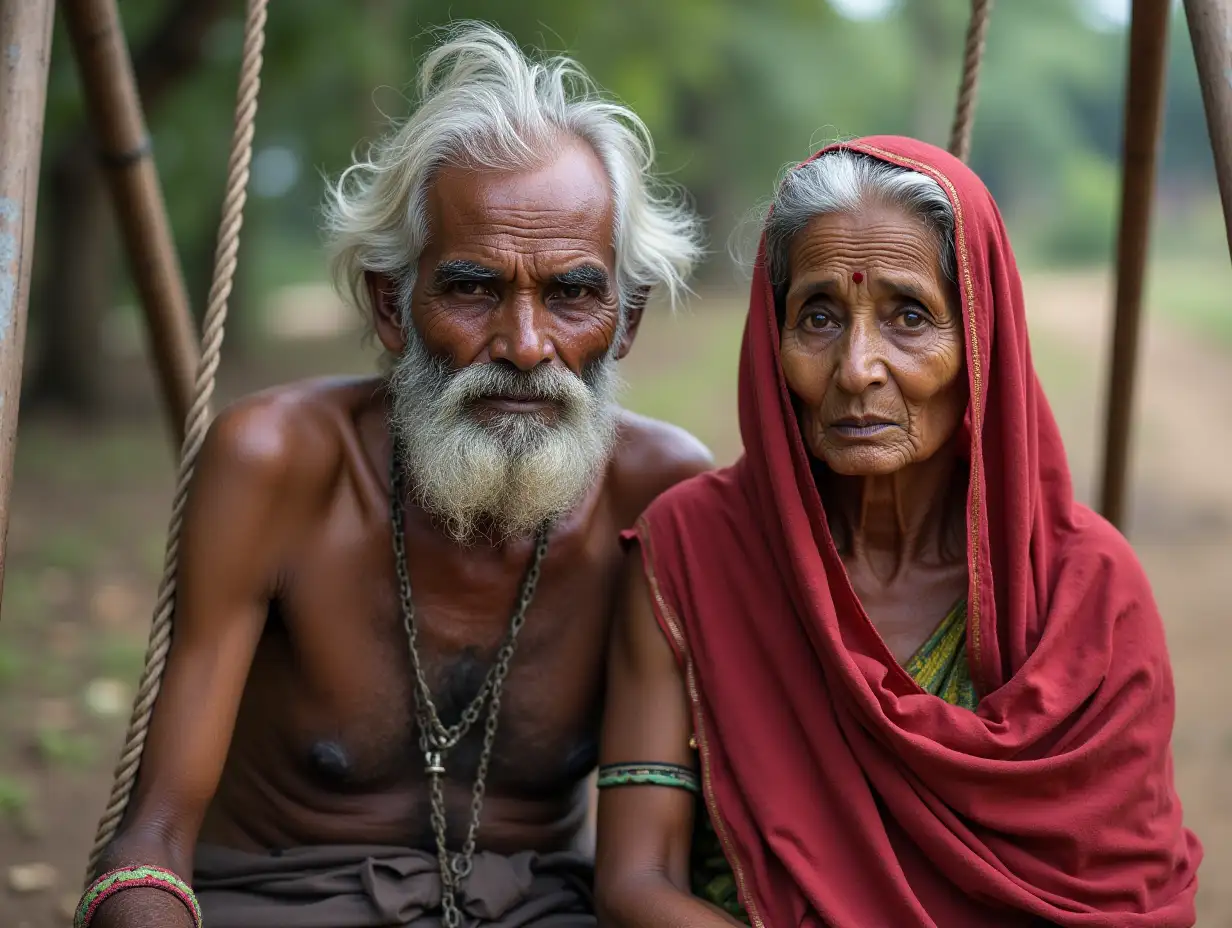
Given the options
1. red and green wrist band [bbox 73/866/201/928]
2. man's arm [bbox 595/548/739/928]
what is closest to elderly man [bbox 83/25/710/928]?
red and green wrist band [bbox 73/866/201/928]

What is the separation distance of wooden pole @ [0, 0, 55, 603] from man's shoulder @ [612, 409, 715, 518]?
1.45 meters

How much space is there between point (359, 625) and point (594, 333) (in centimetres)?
87

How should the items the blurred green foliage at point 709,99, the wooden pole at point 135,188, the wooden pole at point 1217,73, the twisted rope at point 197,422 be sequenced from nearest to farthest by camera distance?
the wooden pole at point 1217,73 < the twisted rope at point 197,422 < the wooden pole at point 135,188 < the blurred green foliage at point 709,99

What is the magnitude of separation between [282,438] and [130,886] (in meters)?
1.00

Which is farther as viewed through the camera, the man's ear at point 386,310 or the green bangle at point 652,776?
the man's ear at point 386,310

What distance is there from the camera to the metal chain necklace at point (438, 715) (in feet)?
11.3

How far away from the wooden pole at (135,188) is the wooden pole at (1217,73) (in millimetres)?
2648

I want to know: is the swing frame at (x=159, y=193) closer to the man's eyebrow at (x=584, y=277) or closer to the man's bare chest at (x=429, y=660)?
the man's bare chest at (x=429, y=660)

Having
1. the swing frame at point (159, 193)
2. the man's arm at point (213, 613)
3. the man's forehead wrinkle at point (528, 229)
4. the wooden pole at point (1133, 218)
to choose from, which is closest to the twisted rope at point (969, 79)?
the swing frame at point (159, 193)

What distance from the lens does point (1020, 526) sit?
2986 millimetres

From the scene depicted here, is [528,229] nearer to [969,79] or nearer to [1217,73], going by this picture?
[969,79]

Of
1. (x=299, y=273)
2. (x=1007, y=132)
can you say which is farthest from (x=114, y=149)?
(x=1007, y=132)

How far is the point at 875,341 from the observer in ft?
9.66

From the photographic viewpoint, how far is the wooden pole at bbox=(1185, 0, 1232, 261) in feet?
9.95
